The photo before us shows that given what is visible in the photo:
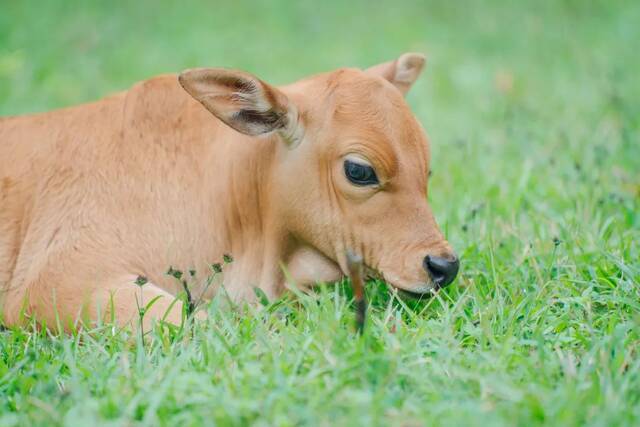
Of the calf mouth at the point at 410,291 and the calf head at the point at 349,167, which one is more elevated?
the calf head at the point at 349,167

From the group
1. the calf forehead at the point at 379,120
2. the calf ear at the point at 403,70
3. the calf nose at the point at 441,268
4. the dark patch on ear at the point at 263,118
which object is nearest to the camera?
the calf nose at the point at 441,268

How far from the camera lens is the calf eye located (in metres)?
3.96

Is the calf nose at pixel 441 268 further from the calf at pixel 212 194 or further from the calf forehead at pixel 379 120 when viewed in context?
the calf forehead at pixel 379 120

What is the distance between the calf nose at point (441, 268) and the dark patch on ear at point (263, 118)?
893 millimetres

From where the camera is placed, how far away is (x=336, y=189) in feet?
13.2

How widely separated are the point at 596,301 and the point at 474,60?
534 centimetres

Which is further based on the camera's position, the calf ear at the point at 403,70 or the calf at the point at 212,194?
the calf ear at the point at 403,70

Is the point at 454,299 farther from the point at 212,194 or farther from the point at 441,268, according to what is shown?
the point at 212,194

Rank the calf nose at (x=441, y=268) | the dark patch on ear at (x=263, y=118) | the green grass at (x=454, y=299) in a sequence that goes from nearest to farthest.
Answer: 1. the green grass at (x=454, y=299)
2. the calf nose at (x=441, y=268)
3. the dark patch on ear at (x=263, y=118)

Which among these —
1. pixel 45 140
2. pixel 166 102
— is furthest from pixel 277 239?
pixel 45 140

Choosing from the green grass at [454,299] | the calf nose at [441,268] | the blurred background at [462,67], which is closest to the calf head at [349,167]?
the calf nose at [441,268]

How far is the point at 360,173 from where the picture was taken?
3.96 meters

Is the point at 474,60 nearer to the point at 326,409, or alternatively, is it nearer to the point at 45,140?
the point at 45,140

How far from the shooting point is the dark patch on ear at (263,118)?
4.08 meters
